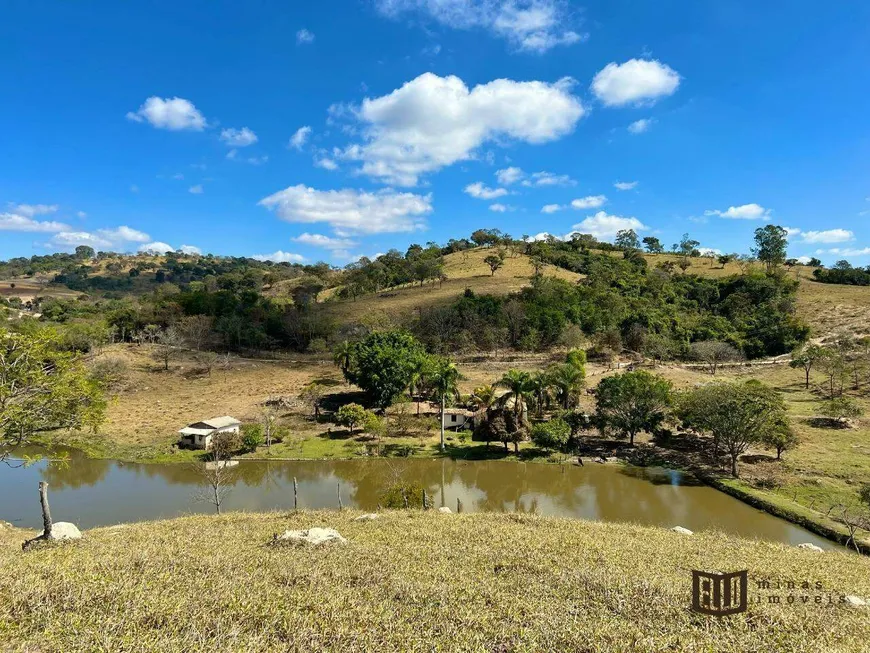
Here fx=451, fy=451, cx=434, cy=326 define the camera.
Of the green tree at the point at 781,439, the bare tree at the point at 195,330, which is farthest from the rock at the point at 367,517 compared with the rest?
the bare tree at the point at 195,330

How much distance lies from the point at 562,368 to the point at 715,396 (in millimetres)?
11764

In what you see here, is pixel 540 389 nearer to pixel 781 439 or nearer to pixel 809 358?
pixel 781 439

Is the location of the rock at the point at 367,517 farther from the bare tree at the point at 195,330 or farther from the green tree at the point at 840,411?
the bare tree at the point at 195,330

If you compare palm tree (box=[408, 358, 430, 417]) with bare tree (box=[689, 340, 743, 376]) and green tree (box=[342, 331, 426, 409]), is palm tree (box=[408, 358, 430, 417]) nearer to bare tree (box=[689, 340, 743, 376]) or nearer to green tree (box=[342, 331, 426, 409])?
green tree (box=[342, 331, 426, 409])

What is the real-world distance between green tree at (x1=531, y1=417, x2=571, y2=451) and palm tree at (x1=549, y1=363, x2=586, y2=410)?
203 inches

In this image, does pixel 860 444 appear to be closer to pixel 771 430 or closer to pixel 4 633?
pixel 771 430

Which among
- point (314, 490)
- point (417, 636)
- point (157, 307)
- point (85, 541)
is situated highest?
point (157, 307)

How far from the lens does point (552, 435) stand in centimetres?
3253

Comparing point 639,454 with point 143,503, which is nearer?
point 143,503

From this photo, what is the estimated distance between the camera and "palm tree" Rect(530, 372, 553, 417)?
37.0 metres

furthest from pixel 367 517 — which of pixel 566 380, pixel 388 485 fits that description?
pixel 566 380

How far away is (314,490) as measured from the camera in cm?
2844

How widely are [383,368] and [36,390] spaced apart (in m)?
28.7

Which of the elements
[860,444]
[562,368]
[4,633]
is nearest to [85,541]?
[4,633]
